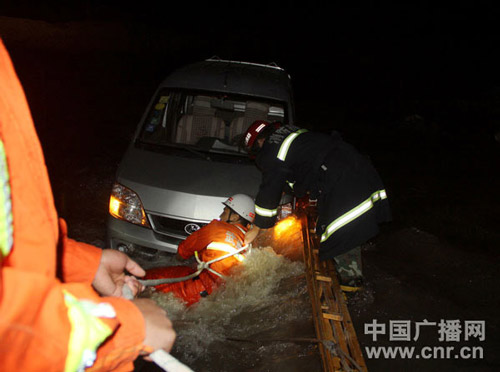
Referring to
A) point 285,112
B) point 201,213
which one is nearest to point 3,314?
point 201,213

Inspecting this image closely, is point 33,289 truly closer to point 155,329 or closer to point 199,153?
point 155,329

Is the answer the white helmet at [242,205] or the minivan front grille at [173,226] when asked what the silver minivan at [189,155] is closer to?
the minivan front grille at [173,226]

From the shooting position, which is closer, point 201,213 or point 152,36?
point 201,213

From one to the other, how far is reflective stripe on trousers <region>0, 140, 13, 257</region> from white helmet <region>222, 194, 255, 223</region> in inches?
102

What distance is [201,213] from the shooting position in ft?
11.2

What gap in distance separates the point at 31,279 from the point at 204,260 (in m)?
2.51

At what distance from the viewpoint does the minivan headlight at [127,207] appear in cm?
351

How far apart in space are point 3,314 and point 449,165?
36.9 ft

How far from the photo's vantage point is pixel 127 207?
11.6 feet

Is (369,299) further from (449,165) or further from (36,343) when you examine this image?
(449,165)

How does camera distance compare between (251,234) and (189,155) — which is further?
(189,155)

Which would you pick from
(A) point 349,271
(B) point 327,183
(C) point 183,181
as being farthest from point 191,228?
Answer: (A) point 349,271

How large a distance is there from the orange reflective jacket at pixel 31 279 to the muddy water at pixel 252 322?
176cm

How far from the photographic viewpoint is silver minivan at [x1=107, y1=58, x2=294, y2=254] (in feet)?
11.3
